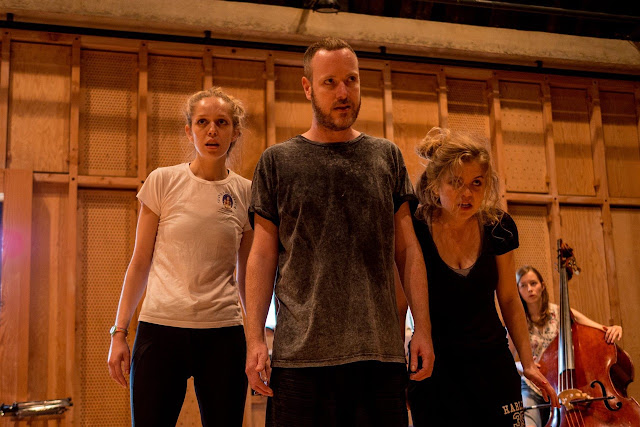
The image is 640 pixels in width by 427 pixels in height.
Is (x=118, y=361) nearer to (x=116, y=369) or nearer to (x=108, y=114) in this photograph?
(x=116, y=369)

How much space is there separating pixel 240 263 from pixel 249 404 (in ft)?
7.65

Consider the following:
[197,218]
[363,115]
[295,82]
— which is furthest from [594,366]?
[295,82]

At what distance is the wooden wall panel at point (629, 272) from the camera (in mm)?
5219

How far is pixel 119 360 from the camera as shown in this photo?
2.12 meters

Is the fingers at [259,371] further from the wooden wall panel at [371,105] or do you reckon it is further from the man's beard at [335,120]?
the wooden wall panel at [371,105]

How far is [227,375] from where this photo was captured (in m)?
2.05

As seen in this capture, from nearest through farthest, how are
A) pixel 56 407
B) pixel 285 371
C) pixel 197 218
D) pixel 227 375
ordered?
1. pixel 285 371
2. pixel 227 375
3. pixel 197 218
4. pixel 56 407

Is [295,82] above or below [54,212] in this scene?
above

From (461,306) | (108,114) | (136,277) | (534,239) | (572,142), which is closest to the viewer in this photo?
(461,306)

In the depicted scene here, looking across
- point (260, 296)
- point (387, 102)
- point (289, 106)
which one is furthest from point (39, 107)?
point (260, 296)

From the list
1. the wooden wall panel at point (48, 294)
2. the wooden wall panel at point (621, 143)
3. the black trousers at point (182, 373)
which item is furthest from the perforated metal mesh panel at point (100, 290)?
the wooden wall panel at point (621, 143)

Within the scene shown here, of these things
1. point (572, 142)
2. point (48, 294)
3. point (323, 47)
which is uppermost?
point (572, 142)

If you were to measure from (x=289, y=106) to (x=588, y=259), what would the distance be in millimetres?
2768

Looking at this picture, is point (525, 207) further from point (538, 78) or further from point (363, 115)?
point (363, 115)
